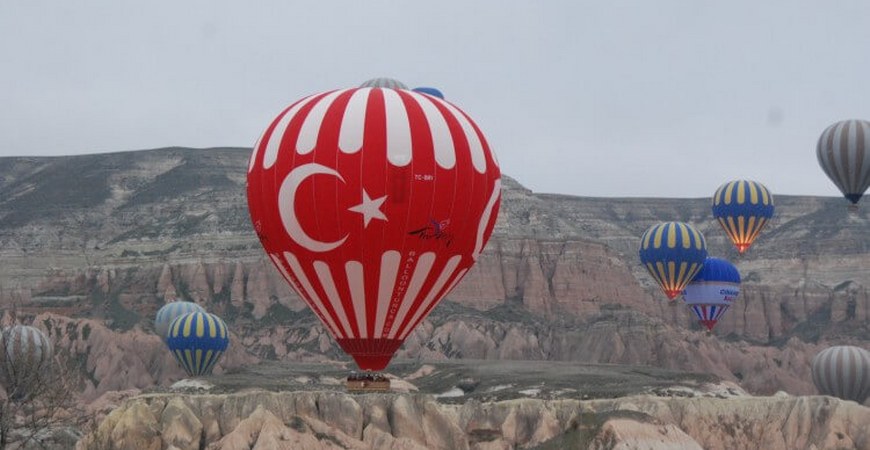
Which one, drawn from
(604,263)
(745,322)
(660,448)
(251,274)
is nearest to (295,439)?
(660,448)

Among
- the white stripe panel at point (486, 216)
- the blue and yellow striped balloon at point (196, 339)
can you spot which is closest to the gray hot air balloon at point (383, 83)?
the white stripe panel at point (486, 216)

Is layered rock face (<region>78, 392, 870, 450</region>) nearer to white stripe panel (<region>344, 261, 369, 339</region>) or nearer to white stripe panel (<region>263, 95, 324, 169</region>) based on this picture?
white stripe panel (<region>344, 261, 369, 339</region>)

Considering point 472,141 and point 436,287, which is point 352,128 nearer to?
point 472,141

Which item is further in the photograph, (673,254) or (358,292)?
(673,254)

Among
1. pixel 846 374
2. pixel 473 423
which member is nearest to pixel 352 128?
pixel 473 423

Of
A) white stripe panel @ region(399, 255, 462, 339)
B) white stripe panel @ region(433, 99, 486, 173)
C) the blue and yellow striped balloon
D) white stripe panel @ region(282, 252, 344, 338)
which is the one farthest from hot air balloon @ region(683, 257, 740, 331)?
white stripe panel @ region(282, 252, 344, 338)

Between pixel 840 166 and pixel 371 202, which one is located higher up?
pixel 840 166

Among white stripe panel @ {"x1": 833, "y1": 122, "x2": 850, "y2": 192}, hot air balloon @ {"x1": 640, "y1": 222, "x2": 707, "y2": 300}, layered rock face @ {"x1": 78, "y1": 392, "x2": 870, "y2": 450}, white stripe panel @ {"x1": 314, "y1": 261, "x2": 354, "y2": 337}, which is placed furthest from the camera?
hot air balloon @ {"x1": 640, "y1": 222, "x2": 707, "y2": 300}

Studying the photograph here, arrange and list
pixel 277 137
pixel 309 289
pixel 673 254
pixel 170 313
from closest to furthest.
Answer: pixel 277 137 → pixel 309 289 → pixel 673 254 → pixel 170 313
